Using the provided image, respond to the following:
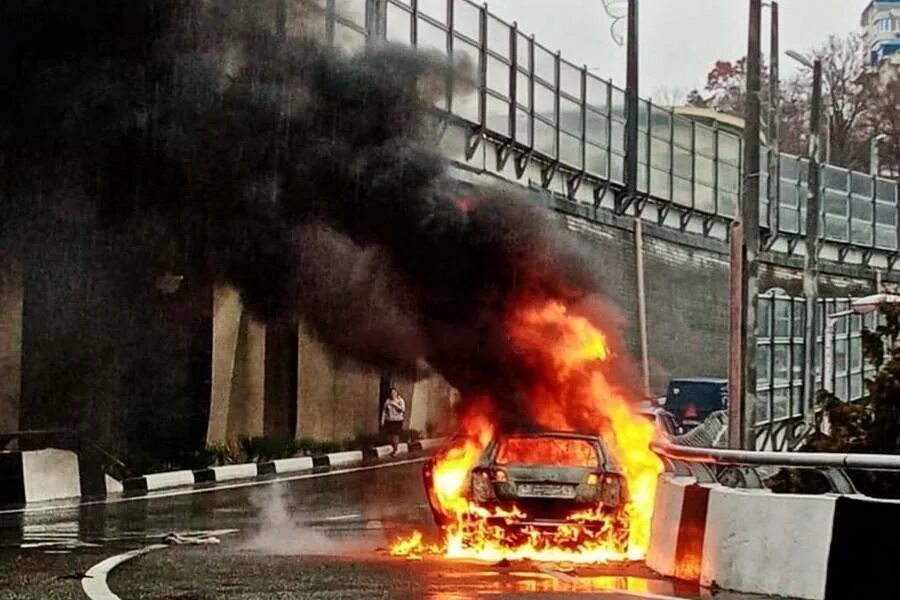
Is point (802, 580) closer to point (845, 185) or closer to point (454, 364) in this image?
point (454, 364)

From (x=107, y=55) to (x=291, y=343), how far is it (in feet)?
37.6

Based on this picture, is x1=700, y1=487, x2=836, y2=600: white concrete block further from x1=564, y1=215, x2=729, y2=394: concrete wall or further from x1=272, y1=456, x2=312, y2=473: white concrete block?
x1=564, y1=215, x2=729, y2=394: concrete wall

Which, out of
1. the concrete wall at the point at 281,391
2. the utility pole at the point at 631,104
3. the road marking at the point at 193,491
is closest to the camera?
the road marking at the point at 193,491

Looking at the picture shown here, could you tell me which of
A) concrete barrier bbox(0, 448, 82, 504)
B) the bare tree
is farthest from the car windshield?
the bare tree

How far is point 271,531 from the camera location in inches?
615

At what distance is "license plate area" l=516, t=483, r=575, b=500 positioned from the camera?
12453 millimetres

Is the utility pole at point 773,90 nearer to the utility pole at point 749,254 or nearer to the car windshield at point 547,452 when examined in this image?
the utility pole at point 749,254

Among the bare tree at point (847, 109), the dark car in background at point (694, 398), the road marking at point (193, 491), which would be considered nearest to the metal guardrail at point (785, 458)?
the road marking at point (193, 491)

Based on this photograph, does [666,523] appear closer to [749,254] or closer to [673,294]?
[749,254]

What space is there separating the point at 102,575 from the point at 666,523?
388 cm

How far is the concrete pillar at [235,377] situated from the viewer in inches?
1051

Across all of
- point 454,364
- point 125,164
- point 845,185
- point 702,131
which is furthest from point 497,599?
point 845,185

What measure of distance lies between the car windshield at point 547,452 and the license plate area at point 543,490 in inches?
9.2

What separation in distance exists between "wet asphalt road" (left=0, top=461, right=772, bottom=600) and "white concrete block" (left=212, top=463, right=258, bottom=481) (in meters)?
4.73
